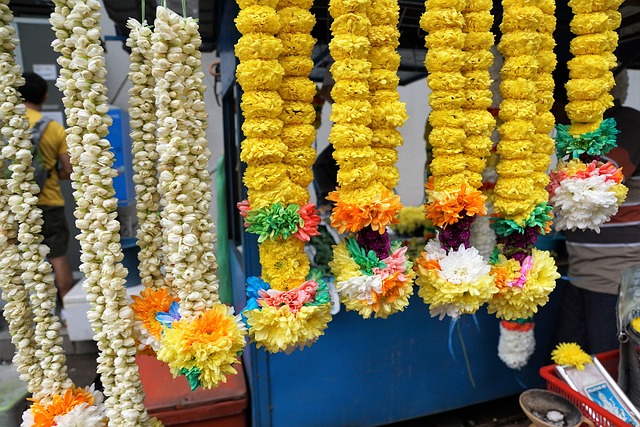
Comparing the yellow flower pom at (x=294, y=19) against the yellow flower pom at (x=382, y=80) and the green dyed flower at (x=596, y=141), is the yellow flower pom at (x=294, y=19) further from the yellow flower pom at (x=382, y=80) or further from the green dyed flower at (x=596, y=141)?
the green dyed flower at (x=596, y=141)

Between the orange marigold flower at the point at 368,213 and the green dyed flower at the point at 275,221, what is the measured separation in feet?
0.37

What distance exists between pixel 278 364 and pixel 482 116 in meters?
1.48

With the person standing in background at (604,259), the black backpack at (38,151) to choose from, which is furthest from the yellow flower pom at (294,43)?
the black backpack at (38,151)

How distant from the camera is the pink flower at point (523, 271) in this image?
128cm

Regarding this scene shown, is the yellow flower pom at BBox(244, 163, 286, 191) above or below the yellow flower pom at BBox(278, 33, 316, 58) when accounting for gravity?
below

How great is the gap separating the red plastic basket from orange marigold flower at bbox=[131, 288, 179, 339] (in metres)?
1.56

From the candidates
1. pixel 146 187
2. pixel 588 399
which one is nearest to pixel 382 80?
pixel 146 187

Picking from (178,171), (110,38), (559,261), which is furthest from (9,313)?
(559,261)

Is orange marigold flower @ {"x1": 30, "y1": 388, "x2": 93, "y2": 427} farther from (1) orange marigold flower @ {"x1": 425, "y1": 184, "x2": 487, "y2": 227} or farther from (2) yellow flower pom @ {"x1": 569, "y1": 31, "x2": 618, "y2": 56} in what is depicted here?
(2) yellow flower pom @ {"x1": 569, "y1": 31, "x2": 618, "y2": 56}

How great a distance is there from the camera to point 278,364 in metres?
2.06

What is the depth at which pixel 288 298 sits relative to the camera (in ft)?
3.58

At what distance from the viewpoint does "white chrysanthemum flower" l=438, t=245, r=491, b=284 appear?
3.90 feet

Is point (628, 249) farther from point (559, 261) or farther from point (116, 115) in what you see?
point (116, 115)

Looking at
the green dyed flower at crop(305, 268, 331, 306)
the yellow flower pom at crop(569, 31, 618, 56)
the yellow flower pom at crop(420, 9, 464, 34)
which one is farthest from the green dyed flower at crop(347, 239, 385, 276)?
the yellow flower pom at crop(569, 31, 618, 56)
